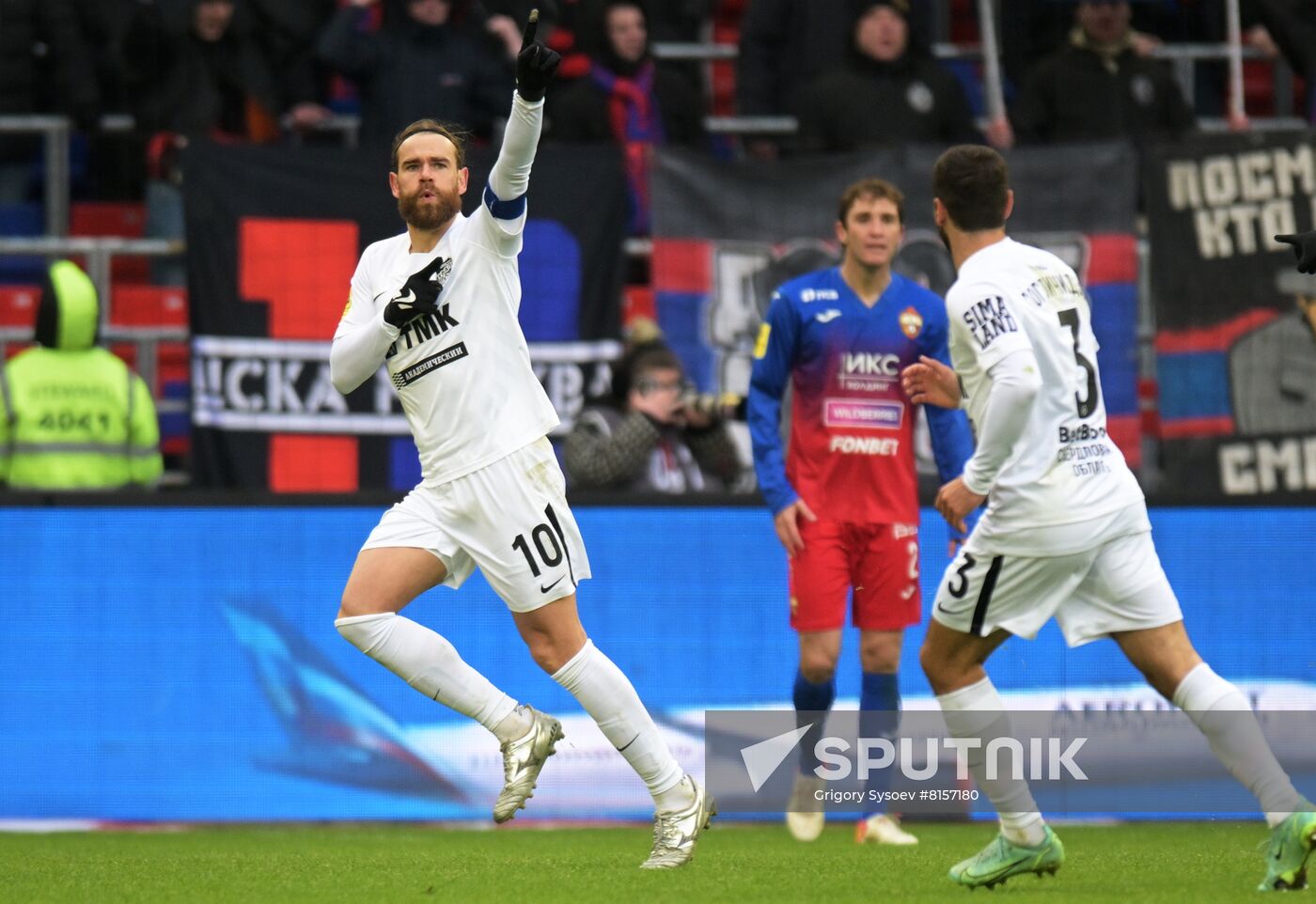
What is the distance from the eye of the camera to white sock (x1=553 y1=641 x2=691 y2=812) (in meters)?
6.79

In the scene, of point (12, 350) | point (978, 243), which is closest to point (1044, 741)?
point (978, 243)

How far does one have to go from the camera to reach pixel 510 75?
12.4 metres

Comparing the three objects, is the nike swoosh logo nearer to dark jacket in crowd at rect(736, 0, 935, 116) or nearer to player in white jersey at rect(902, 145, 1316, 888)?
player in white jersey at rect(902, 145, 1316, 888)

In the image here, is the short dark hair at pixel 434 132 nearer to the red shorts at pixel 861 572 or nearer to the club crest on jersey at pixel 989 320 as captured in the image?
the club crest on jersey at pixel 989 320

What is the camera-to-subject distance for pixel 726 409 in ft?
33.9

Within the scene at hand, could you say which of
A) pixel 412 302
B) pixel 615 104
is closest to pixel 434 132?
pixel 412 302

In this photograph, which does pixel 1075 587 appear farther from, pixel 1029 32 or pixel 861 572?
pixel 1029 32

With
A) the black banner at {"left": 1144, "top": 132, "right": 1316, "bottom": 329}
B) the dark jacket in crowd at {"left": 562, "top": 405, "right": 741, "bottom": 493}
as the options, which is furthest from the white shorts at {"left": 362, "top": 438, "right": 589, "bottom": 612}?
the black banner at {"left": 1144, "top": 132, "right": 1316, "bottom": 329}

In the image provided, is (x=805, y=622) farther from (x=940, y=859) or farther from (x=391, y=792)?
(x=391, y=792)

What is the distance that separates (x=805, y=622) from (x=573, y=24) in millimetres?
5380

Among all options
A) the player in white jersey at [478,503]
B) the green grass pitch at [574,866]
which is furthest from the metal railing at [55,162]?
the player in white jersey at [478,503]

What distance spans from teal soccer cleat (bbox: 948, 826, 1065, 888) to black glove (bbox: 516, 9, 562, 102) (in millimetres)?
2697

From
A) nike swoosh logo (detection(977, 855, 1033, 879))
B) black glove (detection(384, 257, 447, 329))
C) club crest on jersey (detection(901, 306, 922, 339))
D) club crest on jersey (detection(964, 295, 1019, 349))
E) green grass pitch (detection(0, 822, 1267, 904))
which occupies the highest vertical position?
black glove (detection(384, 257, 447, 329))

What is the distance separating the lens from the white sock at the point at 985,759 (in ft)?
20.6
